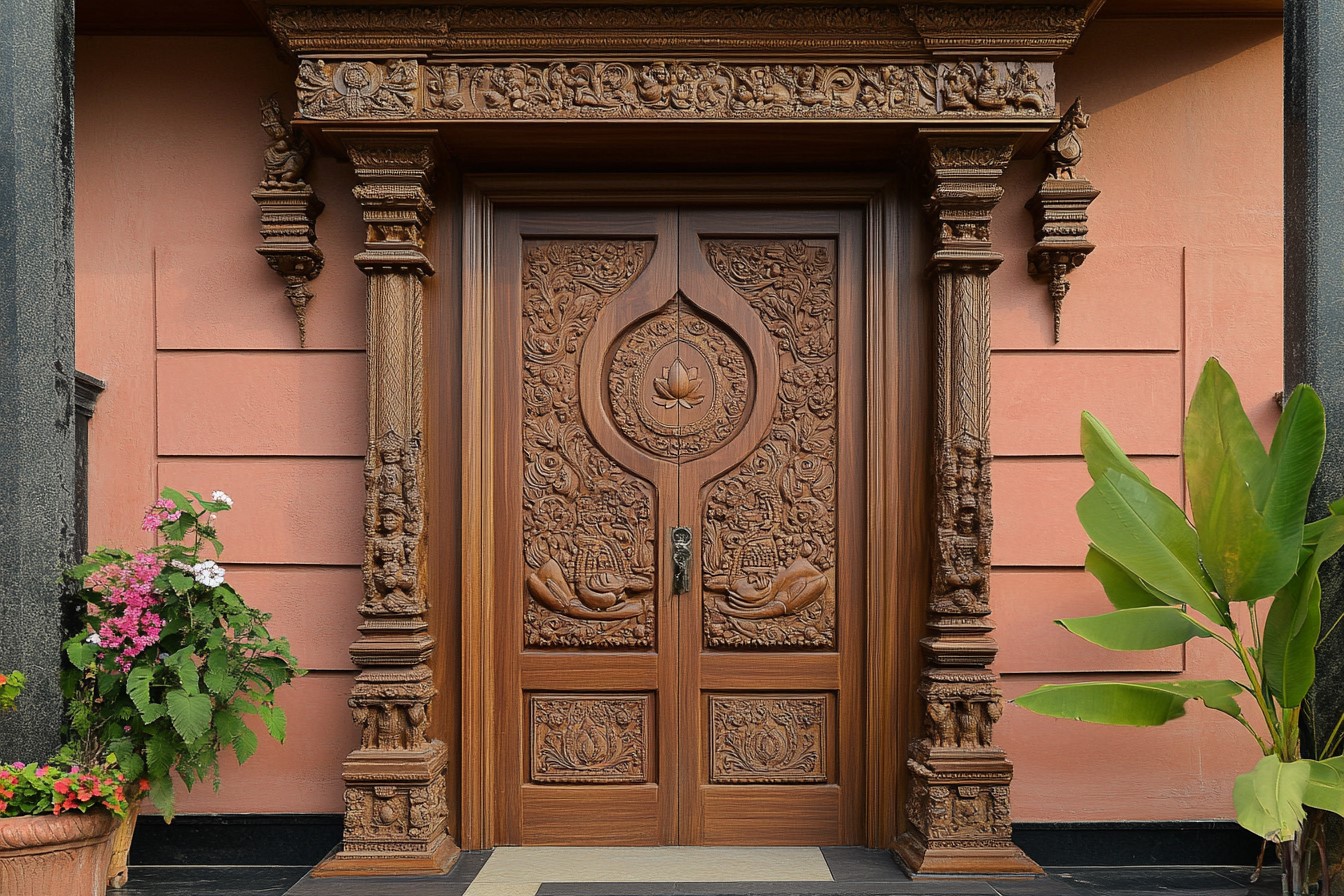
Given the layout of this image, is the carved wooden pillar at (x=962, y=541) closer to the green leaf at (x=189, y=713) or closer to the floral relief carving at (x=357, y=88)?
the floral relief carving at (x=357, y=88)

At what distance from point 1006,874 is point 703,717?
1.20m

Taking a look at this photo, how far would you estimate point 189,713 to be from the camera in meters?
3.20

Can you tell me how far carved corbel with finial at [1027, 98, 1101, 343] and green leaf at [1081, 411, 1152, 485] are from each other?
3.15ft

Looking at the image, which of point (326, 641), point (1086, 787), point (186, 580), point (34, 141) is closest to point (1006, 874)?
point (1086, 787)

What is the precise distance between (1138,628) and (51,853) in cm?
320

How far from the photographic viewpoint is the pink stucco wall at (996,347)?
13.0 feet

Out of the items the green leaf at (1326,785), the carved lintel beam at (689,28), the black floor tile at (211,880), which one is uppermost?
Answer: the carved lintel beam at (689,28)

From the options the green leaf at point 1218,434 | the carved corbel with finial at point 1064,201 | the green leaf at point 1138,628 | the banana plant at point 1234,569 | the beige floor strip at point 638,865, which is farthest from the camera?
the carved corbel with finial at point 1064,201

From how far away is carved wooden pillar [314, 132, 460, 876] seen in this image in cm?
360

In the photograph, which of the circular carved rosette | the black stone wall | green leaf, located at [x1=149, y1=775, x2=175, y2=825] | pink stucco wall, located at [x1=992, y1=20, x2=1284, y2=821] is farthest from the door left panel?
the black stone wall

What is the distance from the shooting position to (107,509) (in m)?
4.00

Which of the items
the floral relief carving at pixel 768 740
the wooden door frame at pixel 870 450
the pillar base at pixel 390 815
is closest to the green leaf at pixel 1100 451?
the wooden door frame at pixel 870 450

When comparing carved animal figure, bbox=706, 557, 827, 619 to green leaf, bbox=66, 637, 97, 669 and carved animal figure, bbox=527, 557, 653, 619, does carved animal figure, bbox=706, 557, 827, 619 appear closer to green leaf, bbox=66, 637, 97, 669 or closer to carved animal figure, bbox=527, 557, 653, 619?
carved animal figure, bbox=527, 557, 653, 619

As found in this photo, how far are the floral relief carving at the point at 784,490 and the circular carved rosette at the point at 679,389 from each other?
0.54 ft
